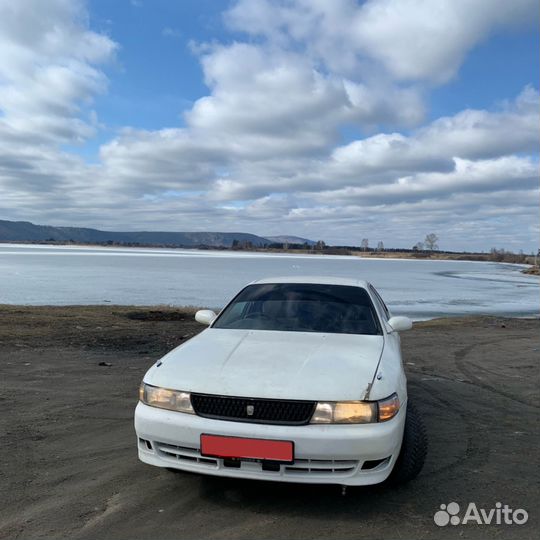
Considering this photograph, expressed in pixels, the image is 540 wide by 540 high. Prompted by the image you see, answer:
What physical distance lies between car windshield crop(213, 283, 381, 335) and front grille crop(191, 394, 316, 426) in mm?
1357

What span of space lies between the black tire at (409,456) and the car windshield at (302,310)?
1021mm

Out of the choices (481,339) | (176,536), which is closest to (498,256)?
(481,339)

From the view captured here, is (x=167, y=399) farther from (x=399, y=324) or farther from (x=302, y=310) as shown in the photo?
(x=399, y=324)

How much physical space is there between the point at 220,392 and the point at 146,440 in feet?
2.12

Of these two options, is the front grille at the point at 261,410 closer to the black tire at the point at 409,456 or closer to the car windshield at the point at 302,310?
the black tire at the point at 409,456

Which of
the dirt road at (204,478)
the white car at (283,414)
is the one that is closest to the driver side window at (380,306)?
the white car at (283,414)

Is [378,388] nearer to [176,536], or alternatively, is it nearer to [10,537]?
[176,536]

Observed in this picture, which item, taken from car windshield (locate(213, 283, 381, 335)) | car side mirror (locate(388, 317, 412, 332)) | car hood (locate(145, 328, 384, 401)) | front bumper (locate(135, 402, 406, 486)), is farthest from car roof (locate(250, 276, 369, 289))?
front bumper (locate(135, 402, 406, 486))

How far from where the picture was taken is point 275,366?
3311mm

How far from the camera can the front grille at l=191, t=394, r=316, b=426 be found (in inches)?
117

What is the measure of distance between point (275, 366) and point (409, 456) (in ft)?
3.62

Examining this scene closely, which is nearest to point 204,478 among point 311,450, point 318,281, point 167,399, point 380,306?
point 167,399

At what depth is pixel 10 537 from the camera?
2828 millimetres

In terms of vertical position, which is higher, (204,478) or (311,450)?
(311,450)
